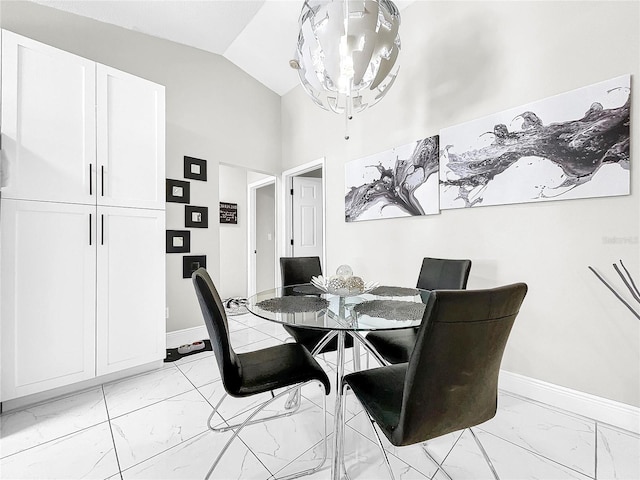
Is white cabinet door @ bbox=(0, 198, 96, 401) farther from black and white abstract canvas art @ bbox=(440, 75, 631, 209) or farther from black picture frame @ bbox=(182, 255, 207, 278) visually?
black and white abstract canvas art @ bbox=(440, 75, 631, 209)

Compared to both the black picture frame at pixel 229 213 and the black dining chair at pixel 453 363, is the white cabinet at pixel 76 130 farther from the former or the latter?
the black picture frame at pixel 229 213

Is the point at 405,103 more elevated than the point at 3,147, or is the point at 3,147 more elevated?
the point at 405,103

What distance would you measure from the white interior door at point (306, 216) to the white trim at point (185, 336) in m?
1.57

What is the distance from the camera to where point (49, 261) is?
77.4 inches

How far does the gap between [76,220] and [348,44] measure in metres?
2.11

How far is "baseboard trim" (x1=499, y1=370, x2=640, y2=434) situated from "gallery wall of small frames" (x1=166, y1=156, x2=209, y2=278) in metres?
3.10

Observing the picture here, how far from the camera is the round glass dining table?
4.01 ft

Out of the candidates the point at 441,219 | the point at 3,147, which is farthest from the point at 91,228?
the point at 441,219

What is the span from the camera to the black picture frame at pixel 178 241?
3.17 m

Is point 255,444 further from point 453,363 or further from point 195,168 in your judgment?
point 195,168

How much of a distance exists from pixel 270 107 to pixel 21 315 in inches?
136

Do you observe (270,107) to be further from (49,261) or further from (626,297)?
(626,297)

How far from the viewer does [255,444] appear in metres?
1.57

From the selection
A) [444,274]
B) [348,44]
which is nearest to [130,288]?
[348,44]
